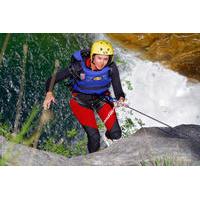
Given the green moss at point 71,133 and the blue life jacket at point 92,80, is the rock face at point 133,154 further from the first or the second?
the green moss at point 71,133

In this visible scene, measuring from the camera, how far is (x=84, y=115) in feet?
21.0

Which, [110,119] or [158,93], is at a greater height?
[158,93]

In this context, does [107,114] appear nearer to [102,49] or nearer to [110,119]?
[110,119]

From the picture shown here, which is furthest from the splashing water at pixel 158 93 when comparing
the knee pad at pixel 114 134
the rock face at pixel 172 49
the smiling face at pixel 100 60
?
the smiling face at pixel 100 60

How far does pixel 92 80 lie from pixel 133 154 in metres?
1.07

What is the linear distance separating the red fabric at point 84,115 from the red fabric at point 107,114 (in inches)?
5.3

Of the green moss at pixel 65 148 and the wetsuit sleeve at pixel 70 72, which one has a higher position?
the wetsuit sleeve at pixel 70 72

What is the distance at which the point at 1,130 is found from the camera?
21.8ft

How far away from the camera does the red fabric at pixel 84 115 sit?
20.9 feet

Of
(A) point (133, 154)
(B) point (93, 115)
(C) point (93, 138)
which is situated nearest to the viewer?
(A) point (133, 154)

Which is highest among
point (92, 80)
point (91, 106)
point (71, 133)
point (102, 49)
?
point (102, 49)

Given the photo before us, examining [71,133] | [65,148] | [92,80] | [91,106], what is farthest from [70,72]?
[65,148]
